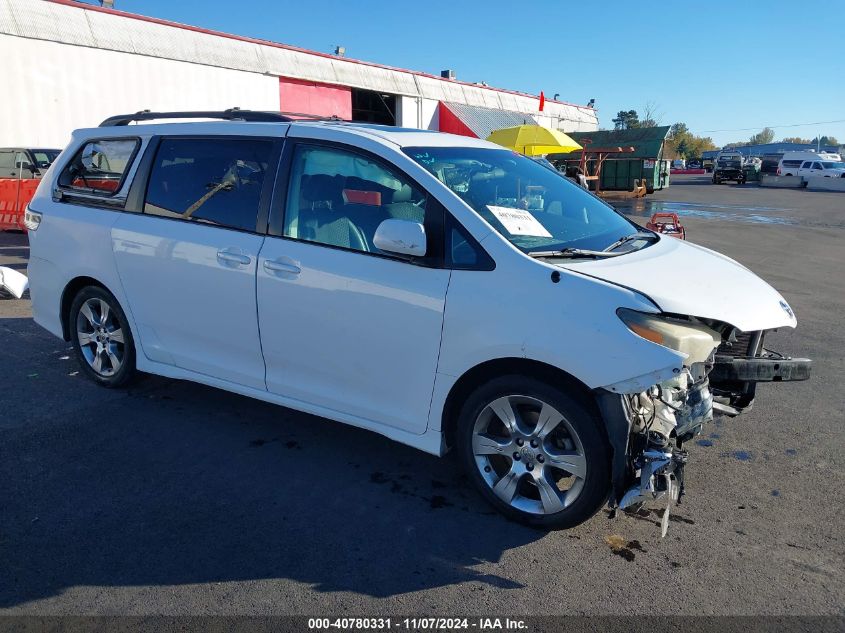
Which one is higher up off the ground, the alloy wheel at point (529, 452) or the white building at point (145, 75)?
the white building at point (145, 75)

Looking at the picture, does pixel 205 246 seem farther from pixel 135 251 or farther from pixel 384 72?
pixel 384 72

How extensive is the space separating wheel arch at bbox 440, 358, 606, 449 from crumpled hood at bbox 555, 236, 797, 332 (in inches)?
19.3

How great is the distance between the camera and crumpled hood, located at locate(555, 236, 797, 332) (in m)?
3.11

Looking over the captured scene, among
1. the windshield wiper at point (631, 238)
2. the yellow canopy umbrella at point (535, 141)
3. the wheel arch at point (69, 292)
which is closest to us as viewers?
the windshield wiper at point (631, 238)

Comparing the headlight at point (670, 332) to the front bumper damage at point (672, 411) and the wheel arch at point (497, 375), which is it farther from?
the wheel arch at point (497, 375)

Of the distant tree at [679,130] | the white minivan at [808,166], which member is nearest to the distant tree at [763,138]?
the distant tree at [679,130]

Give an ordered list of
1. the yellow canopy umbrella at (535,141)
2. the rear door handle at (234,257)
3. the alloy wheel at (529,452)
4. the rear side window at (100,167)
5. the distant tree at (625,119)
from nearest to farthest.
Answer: the alloy wheel at (529,452) < the rear door handle at (234,257) < the rear side window at (100,167) < the yellow canopy umbrella at (535,141) < the distant tree at (625,119)

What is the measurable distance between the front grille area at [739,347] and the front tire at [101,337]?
3830 mm

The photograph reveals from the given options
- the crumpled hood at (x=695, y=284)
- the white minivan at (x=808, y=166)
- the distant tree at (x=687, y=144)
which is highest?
the distant tree at (x=687, y=144)

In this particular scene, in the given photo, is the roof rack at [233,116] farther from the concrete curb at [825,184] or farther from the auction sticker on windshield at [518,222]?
the concrete curb at [825,184]

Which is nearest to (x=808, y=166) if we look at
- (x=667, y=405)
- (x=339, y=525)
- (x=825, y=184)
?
(x=825, y=184)

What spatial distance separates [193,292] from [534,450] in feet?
7.59

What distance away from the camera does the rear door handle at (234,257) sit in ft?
12.8

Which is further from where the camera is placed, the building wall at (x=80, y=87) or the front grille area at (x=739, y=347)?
the building wall at (x=80, y=87)
